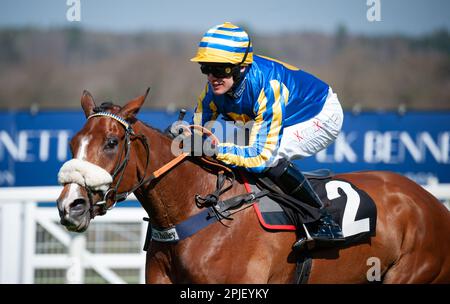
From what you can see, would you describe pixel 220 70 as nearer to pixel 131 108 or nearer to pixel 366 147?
pixel 131 108

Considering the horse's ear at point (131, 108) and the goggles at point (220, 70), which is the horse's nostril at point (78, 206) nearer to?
the horse's ear at point (131, 108)

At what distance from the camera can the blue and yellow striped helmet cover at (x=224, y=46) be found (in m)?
4.37

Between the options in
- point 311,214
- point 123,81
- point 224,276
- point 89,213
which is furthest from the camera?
point 123,81

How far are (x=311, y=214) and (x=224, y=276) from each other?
74cm

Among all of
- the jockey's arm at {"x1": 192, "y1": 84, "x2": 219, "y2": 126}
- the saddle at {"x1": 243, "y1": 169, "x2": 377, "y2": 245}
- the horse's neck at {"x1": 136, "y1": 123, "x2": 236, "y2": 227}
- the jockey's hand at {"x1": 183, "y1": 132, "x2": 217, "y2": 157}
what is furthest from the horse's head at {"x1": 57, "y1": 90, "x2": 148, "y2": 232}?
the saddle at {"x1": 243, "y1": 169, "x2": 377, "y2": 245}

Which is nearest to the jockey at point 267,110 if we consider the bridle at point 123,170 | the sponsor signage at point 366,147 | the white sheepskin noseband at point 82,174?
the bridle at point 123,170

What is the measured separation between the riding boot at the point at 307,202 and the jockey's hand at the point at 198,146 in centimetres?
39

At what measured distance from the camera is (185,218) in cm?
434

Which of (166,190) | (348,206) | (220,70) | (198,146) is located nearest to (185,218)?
(166,190)

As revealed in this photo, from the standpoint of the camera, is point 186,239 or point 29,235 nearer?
point 186,239

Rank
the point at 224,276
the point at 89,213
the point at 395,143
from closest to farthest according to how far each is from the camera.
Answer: the point at 89,213, the point at 224,276, the point at 395,143

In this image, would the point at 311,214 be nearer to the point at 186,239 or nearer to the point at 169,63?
the point at 186,239
